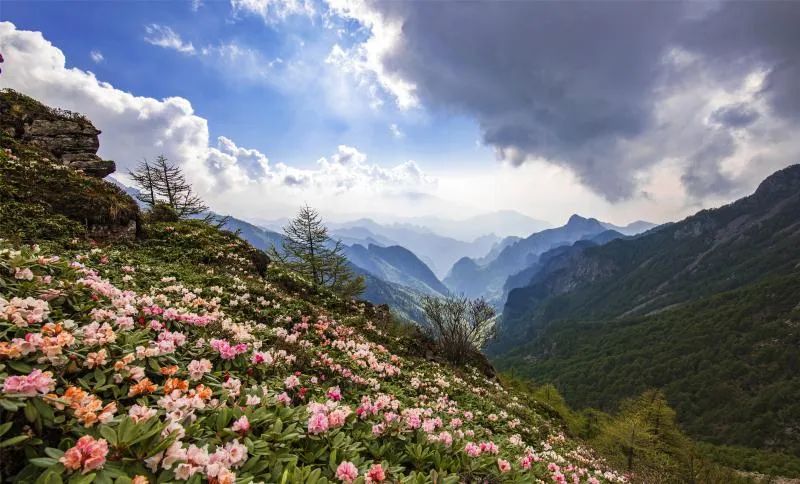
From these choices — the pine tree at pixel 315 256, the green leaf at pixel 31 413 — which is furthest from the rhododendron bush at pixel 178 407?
the pine tree at pixel 315 256

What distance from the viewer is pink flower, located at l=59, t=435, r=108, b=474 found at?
2.42 metres

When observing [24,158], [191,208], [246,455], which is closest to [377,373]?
[246,455]

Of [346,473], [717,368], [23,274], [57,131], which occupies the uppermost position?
[57,131]

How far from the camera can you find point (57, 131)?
25.7 metres

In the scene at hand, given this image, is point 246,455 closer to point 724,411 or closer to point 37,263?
point 37,263

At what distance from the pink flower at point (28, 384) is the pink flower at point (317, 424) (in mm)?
2234

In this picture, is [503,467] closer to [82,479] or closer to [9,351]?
[82,479]

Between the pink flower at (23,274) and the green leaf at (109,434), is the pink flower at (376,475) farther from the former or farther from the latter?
the pink flower at (23,274)

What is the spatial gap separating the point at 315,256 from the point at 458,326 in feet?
64.5

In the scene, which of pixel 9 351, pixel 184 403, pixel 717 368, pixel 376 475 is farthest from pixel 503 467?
pixel 717 368

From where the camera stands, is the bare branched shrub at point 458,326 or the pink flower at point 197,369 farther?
the bare branched shrub at point 458,326

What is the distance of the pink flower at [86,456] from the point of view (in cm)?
242

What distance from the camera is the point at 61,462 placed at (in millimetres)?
2482

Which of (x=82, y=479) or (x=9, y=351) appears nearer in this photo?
(x=82, y=479)
